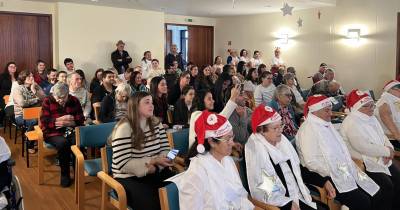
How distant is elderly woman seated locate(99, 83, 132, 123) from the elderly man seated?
17.6 inches

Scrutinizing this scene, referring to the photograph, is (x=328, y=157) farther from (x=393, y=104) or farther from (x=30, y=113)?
(x=30, y=113)

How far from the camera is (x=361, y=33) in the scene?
9.52m

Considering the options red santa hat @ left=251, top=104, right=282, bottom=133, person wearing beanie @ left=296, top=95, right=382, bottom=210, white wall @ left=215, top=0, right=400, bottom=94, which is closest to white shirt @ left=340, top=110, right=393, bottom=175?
person wearing beanie @ left=296, top=95, right=382, bottom=210

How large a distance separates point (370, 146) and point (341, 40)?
24.0 feet

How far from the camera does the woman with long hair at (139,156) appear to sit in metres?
2.66

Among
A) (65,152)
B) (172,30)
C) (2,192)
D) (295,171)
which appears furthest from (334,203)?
(172,30)

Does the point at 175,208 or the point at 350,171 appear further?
the point at 350,171

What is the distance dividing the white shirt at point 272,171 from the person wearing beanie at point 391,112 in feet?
6.52

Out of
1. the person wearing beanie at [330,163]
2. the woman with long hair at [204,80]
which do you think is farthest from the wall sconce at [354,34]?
the person wearing beanie at [330,163]

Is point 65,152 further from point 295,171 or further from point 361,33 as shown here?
point 361,33

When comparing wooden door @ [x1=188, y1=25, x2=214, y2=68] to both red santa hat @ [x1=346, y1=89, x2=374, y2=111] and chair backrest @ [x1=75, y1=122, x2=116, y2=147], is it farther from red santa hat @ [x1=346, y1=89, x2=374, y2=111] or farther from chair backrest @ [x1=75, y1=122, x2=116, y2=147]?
red santa hat @ [x1=346, y1=89, x2=374, y2=111]

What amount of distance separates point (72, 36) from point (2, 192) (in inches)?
298

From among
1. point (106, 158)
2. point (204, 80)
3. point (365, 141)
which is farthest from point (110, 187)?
point (204, 80)

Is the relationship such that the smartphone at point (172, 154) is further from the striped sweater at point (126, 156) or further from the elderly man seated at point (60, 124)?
the elderly man seated at point (60, 124)
